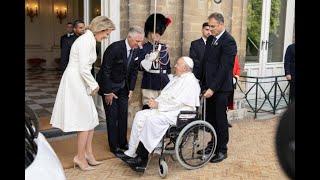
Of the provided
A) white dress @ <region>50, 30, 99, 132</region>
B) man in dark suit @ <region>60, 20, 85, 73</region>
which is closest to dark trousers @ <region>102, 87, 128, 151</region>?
white dress @ <region>50, 30, 99, 132</region>

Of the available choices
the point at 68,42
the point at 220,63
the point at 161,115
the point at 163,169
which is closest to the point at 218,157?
the point at 163,169

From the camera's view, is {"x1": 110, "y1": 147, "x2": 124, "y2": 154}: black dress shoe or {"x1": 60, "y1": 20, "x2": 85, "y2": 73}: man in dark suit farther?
{"x1": 60, "y1": 20, "x2": 85, "y2": 73}: man in dark suit

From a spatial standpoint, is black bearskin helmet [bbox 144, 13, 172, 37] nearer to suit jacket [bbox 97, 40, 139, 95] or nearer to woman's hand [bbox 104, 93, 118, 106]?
suit jacket [bbox 97, 40, 139, 95]

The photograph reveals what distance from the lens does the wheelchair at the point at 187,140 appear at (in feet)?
14.0

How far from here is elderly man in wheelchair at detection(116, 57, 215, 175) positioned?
14.0ft

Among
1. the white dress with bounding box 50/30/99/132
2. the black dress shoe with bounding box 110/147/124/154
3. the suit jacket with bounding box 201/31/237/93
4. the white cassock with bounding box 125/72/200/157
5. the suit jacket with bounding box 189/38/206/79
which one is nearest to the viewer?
the white dress with bounding box 50/30/99/132

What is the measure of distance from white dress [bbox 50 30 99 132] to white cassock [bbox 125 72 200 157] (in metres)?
0.61

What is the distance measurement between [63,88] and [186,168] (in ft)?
5.62

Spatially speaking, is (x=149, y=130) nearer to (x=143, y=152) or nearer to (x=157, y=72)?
(x=143, y=152)

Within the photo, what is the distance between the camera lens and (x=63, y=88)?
13.8 feet

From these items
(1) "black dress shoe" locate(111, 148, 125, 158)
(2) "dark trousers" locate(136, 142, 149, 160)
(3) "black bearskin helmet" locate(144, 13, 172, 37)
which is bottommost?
(1) "black dress shoe" locate(111, 148, 125, 158)

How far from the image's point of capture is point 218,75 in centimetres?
472

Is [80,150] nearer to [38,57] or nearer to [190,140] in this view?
[190,140]
